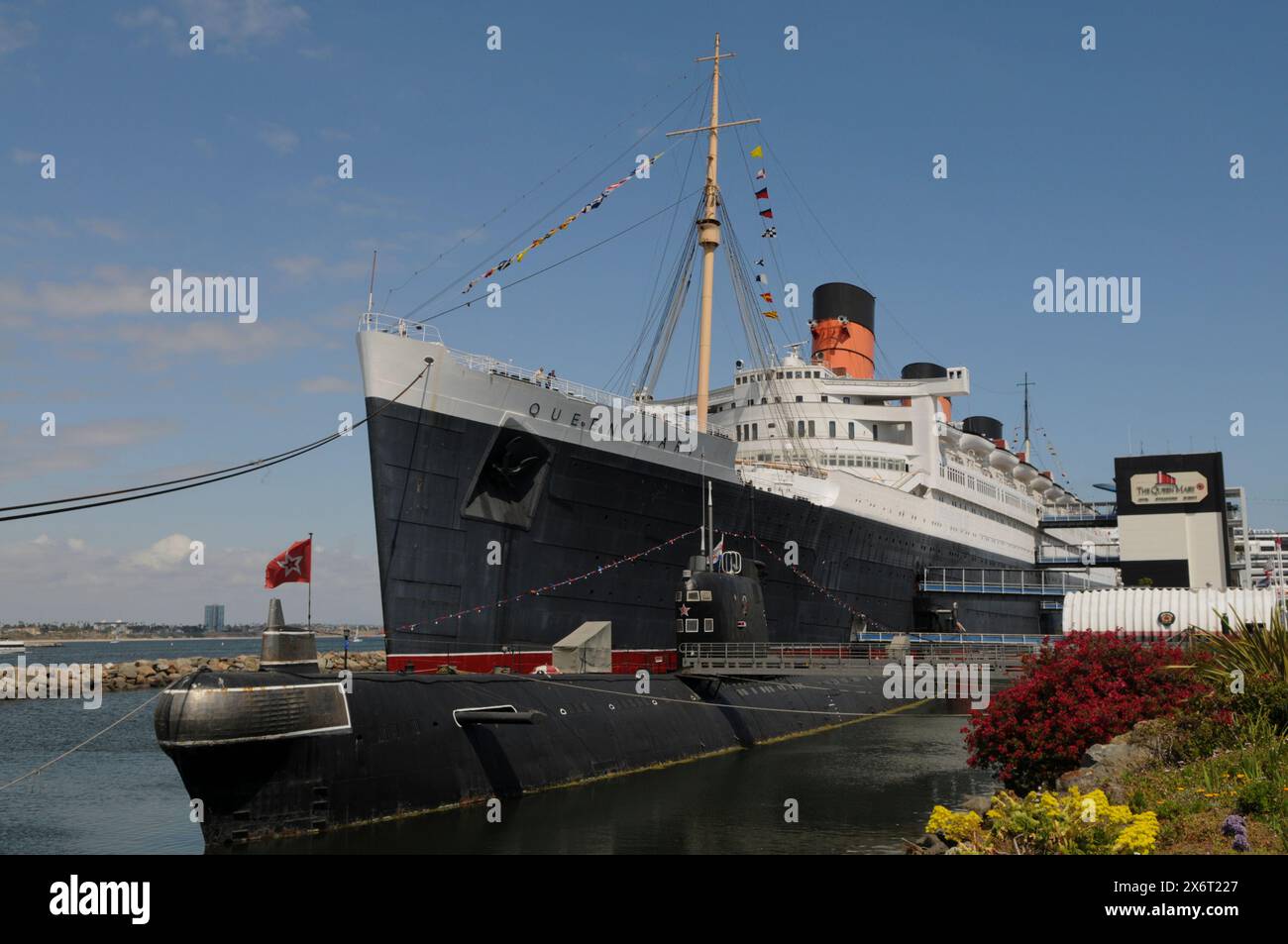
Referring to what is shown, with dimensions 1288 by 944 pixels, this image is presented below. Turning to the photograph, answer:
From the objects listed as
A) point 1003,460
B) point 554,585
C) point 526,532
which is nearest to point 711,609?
point 554,585

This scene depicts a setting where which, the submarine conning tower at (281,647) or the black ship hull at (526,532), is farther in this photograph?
the black ship hull at (526,532)

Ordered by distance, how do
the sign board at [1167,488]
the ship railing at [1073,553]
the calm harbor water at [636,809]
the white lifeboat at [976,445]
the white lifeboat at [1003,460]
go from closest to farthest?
the calm harbor water at [636,809] → the sign board at [1167,488] → the white lifeboat at [976,445] → the white lifeboat at [1003,460] → the ship railing at [1073,553]

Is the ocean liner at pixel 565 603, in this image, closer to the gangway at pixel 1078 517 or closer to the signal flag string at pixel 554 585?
the signal flag string at pixel 554 585

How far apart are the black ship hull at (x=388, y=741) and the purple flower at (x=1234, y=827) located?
12.8 metres

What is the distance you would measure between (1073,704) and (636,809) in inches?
350

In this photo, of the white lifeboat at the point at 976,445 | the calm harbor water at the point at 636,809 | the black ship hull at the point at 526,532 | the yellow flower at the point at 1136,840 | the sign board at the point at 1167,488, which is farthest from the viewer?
the white lifeboat at the point at 976,445

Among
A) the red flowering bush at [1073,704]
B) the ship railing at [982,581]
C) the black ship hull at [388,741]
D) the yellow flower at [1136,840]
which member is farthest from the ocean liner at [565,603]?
the yellow flower at [1136,840]

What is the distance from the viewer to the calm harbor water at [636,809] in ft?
59.8

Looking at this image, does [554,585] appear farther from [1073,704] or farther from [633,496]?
[1073,704]
